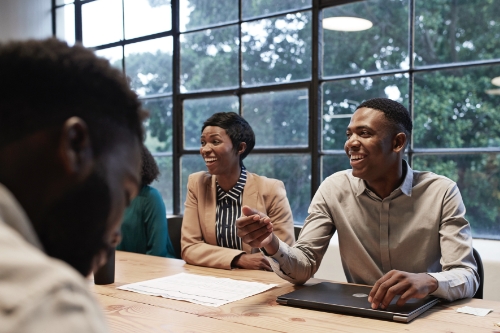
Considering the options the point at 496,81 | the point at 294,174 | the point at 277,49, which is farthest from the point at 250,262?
the point at 277,49

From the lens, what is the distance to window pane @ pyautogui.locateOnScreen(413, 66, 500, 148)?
3.07 metres

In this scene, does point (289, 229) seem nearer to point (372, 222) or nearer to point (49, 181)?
point (372, 222)

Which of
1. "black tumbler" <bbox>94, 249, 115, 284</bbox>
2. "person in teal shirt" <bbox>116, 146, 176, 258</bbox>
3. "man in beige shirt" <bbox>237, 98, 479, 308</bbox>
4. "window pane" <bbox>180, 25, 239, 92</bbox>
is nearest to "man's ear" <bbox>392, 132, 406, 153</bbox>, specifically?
"man in beige shirt" <bbox>237, 98, 479, 308</bbox>

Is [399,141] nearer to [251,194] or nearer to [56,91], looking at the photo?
[251,194]

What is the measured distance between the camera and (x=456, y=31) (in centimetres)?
319

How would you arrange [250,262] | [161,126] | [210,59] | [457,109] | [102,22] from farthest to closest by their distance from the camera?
[102,22], [161,126], [210,59], [457,109], [250,262]

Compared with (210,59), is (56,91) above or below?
below

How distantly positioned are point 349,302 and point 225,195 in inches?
48.3

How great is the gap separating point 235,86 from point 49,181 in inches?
150

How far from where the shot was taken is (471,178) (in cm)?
316

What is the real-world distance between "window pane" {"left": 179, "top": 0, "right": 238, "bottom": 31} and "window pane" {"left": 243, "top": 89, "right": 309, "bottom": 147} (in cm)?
70

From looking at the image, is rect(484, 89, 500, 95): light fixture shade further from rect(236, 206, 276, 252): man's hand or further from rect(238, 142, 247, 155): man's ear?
rect(236, 206, 276, 252): man's hand

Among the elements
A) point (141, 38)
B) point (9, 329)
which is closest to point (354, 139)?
point (9, 329)

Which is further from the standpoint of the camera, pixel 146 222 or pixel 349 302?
pixel 146 222
